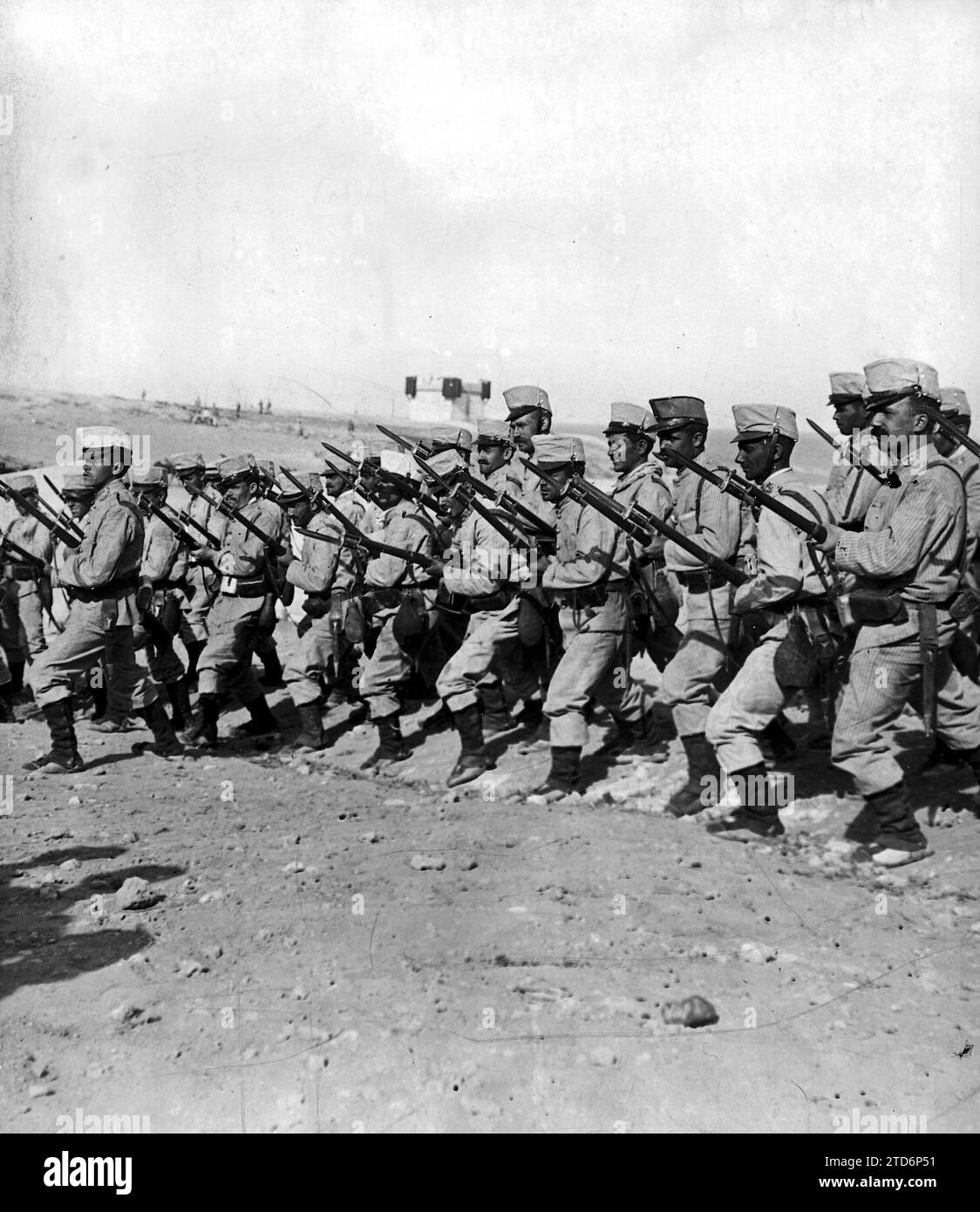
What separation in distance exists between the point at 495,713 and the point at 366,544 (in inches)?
64.7

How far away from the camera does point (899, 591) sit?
234 inches

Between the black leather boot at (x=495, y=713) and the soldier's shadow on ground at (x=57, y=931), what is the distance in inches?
135

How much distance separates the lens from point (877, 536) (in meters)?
5.91

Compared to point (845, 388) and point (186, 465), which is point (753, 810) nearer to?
point (845, 388)

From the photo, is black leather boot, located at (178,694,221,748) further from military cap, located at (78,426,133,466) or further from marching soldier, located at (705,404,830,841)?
marching soldier, located at (705,404,830,841)

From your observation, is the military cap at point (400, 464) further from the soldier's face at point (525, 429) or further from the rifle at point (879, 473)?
the rifle at point (879, 473)

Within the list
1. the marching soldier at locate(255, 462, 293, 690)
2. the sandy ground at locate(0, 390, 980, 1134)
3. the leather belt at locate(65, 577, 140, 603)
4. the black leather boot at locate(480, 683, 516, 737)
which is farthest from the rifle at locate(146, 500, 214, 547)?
the sandy ground at locate(0, 390, 980, 1134)

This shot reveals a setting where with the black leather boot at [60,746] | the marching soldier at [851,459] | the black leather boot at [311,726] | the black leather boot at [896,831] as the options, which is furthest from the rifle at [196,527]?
the black leather boot at [896,831]

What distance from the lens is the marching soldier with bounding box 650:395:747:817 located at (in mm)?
7188

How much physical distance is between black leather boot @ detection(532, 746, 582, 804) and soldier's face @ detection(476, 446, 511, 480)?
2.45 m

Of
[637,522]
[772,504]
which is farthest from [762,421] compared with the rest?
[637,522]

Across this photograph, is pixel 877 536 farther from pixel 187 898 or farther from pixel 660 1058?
pixel 187 898

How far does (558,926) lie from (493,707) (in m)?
4.19
